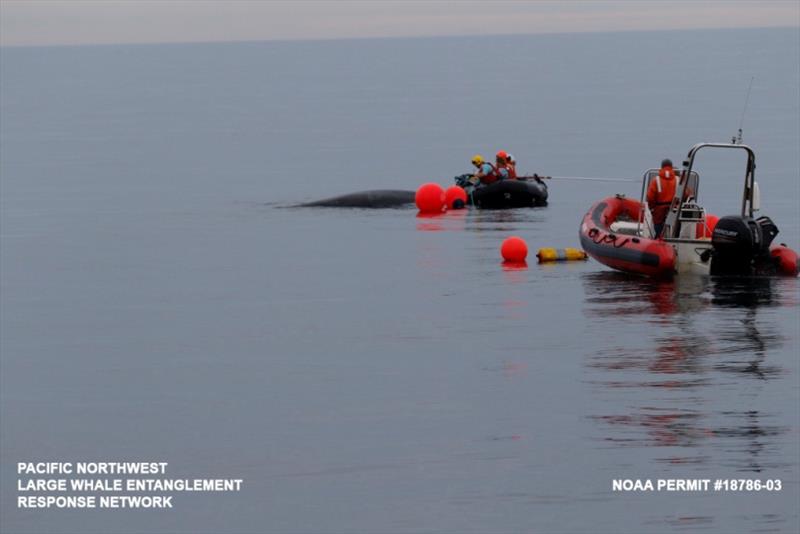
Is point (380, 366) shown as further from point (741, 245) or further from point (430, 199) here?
point (430, 199)

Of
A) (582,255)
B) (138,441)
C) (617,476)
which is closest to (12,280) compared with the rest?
(582,255)

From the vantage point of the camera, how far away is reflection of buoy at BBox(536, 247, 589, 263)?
3603cm

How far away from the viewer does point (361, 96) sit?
155 meters

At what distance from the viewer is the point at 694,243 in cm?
3225

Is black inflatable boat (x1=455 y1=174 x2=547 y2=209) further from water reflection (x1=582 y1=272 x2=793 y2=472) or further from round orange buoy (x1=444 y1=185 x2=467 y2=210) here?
water reflection (x1=582 y1=272 x2=793 y2=472)

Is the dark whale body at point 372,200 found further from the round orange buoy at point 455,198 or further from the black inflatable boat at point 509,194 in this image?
the black inflatable boat at point 509,194

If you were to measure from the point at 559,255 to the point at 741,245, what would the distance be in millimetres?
5956

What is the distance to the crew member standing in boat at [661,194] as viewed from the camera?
3312 cm

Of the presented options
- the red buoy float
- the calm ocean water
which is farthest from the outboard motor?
the calm ocean water

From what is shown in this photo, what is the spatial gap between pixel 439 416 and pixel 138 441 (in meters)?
4.07

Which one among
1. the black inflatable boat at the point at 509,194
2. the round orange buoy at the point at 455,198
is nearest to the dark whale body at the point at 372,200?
the round orange buoy at the point at 455,198

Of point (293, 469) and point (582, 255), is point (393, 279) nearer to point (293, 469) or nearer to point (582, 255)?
point (582, 255)

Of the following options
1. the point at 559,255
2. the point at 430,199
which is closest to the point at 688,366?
the point at 559,255

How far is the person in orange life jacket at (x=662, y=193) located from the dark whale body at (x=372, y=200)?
15930 mm
